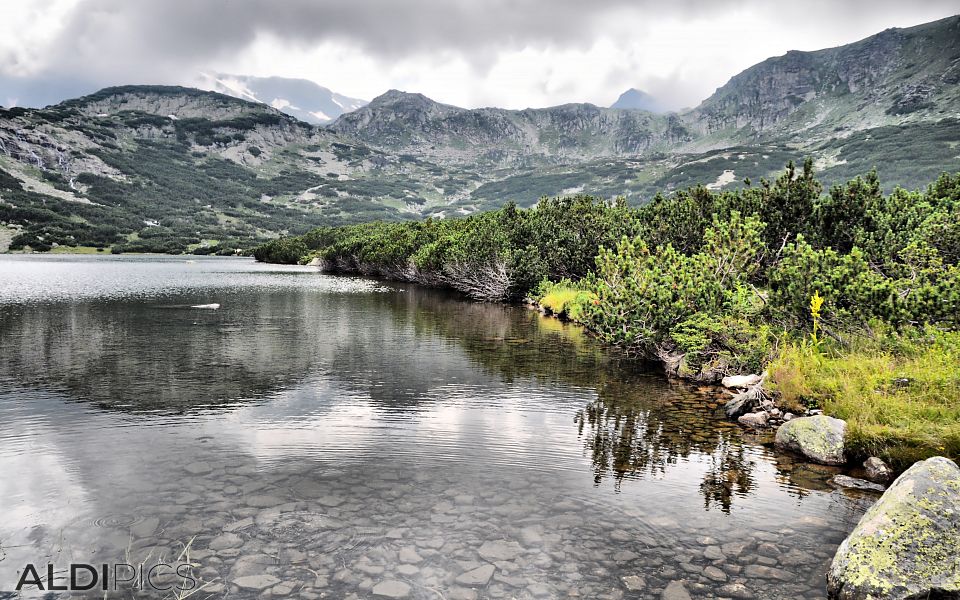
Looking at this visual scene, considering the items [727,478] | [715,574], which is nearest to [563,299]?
[727,478]

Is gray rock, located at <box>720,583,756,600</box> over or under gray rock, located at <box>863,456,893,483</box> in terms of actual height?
under

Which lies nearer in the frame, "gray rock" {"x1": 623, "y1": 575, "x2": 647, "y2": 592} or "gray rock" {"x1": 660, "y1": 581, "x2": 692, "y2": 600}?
"gray rock" {"x1": 660, "y1": 581, "x2": 692, "y2": 600}

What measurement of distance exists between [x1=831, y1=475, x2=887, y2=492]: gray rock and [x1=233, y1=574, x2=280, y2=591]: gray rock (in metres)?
13.7

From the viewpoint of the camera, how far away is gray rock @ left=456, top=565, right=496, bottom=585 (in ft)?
30.9

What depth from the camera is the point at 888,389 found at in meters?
16.2

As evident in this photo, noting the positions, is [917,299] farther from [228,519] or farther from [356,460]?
[228,519]

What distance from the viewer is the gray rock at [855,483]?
13414 mm

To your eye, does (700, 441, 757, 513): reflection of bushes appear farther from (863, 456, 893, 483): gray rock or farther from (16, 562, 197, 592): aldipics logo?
(16, 562, 197, 592): aldipics logo

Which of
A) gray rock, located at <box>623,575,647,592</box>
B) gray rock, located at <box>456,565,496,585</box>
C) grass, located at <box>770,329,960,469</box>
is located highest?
grass, located at <box>770,329,960,469</box>

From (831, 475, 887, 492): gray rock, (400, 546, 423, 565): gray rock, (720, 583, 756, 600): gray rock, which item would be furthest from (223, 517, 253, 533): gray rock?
(831, 475, 887, 492): gray rock

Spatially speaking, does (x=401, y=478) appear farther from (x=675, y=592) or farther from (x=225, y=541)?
(x=675, y=592)

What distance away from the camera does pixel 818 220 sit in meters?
28.6

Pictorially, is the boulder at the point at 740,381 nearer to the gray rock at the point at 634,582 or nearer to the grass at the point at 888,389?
the grass at the point at 888,389

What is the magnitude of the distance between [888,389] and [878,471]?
3.40 meters
